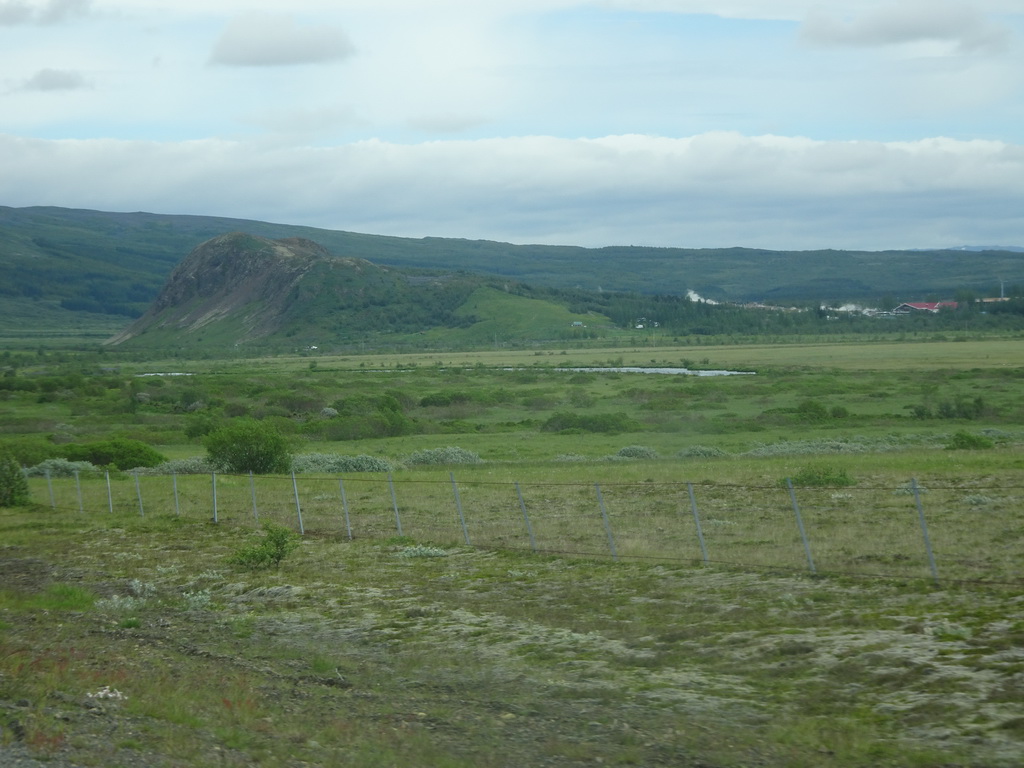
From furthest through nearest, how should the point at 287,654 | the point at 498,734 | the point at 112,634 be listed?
the point at 112,634 < the point at 287,654 < the point at 498,734

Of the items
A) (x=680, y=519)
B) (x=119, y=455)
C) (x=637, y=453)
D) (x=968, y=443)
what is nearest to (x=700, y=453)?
(x=637, y=453)

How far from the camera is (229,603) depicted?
18547 millimetres

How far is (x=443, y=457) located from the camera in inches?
1849

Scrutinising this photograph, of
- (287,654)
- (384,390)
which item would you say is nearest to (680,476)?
(287,654)

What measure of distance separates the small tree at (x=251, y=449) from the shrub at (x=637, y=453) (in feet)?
46.7

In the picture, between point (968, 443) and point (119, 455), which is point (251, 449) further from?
point (968, 443)

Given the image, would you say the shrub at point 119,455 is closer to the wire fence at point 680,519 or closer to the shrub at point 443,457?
the shrub at point 443,457

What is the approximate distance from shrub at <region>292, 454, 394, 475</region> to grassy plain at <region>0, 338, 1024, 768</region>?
5324mm

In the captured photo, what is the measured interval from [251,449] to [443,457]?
827cm

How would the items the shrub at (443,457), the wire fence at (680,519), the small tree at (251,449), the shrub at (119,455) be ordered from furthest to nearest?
1. the shrub at (119,455)
2. the shrub at (443,457)
3. the small tree at (251,449)
4. the wire fence at (680,519)

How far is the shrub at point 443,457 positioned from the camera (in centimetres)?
4609

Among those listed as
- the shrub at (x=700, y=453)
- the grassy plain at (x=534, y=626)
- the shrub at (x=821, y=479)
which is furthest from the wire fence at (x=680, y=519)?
the shrub at (x=700, y=453)

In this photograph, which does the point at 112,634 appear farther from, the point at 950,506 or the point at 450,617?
the point at 950,506

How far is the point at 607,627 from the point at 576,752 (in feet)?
16.6
